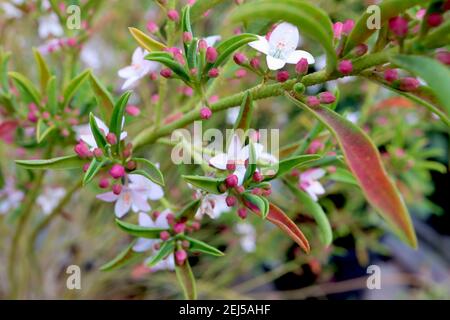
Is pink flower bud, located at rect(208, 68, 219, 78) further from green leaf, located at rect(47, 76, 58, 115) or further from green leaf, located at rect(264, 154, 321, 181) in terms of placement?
green leaf, located at rect(47, 76, 58, 115)

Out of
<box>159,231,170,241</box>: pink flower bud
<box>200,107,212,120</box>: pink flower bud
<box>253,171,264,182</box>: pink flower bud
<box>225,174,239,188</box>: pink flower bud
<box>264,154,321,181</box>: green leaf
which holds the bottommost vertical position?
<box>159,231,170,241</box>: pink flower bud

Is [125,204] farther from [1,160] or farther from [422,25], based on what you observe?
[1,160]

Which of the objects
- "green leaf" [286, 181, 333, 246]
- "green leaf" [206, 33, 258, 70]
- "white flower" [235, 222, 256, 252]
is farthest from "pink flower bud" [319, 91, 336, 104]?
"white flower" [235, 222, 256, 252]

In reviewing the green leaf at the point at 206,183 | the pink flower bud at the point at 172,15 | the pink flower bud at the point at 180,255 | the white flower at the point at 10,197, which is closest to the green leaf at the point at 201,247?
the pink flower bud at the point at 180,255

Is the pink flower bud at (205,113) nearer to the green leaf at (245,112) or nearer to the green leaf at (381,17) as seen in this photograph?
the green leaf at (245,112)

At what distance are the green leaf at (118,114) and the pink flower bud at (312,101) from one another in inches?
9.2

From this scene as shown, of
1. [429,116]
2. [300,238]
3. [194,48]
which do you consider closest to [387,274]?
[429,116]

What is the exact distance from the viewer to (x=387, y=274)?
6.53 ft

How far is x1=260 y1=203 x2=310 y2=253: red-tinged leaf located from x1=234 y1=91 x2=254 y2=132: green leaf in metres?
0.12

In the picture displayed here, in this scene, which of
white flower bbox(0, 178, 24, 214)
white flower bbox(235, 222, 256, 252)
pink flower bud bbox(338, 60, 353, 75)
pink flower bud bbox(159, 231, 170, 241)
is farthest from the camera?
white flower bbox(235, 222, 256, 252)

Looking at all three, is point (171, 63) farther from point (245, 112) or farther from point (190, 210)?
point (190, 210)

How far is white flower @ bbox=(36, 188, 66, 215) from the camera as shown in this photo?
122 centimetres

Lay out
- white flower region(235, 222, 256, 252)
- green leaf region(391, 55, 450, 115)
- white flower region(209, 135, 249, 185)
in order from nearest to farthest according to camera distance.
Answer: green leaf region(391, 55, 450, 115)
white flower region(209, 135, 249, 185)
white flower region(235, 222, 256, 252)

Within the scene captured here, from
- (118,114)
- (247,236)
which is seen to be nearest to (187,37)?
(118,114)
